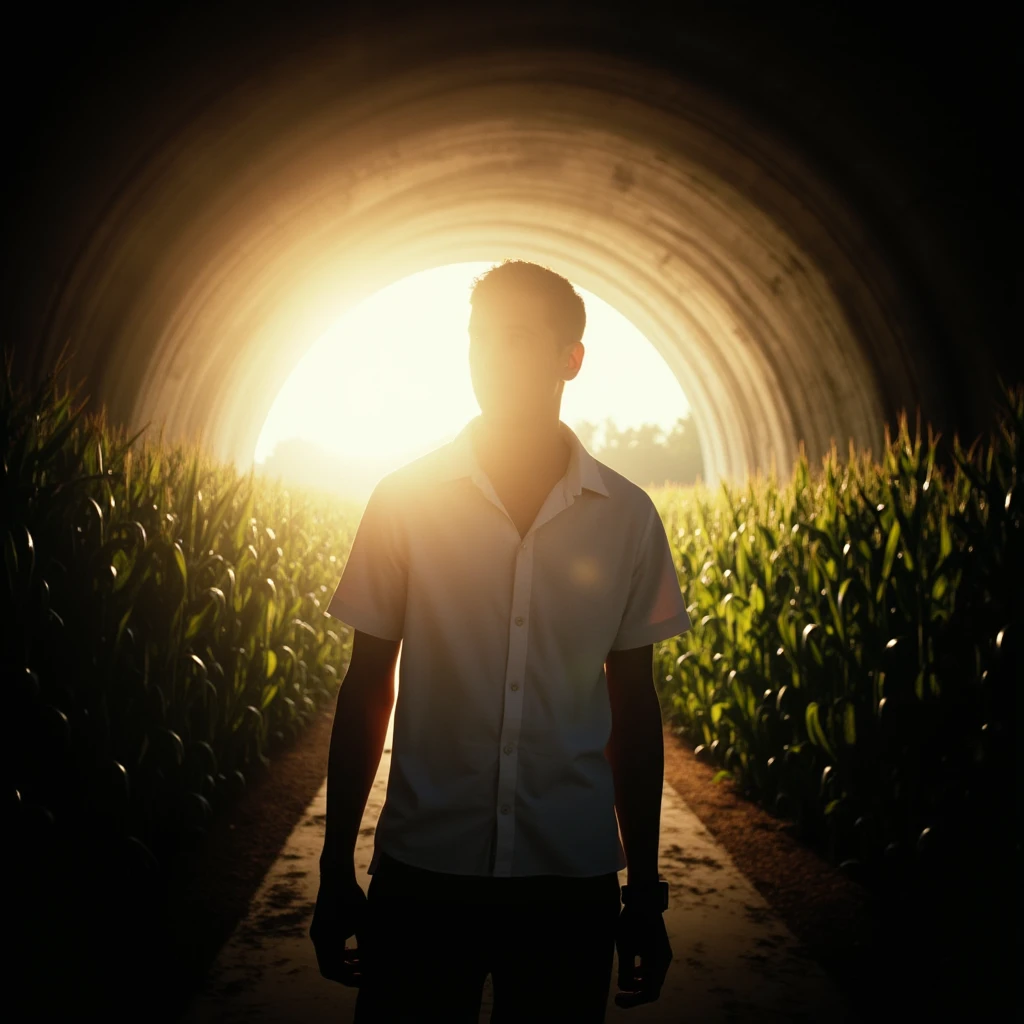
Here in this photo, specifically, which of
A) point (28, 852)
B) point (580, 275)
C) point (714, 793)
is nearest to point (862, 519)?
point (714, 793)

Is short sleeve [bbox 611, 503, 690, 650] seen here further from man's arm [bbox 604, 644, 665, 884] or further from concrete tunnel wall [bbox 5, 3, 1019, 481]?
concrete tunnel wall [bbox 5, 3, 1019, 481]

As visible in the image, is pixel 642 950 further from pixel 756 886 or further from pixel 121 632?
pixel 121 632

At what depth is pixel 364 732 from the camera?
1.88 meters

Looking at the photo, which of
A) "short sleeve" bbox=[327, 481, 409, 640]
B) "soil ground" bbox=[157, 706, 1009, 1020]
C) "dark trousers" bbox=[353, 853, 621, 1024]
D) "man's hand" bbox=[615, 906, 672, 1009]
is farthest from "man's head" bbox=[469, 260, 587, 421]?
"soil ground" bbox=[157, 706, 1009, 1020]

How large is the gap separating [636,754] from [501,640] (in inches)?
16.1

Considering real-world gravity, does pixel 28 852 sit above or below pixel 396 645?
below

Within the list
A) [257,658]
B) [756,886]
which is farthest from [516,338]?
[257,658]

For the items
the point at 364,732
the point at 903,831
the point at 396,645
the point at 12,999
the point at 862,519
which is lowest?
the point at 12,999

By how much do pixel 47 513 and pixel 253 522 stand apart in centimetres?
324

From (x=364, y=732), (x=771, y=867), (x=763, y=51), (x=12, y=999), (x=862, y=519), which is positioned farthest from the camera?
(x=763, y=51)

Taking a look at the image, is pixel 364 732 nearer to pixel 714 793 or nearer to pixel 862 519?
pixel 862 519

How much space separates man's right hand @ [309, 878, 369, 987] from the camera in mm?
1737

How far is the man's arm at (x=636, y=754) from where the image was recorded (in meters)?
1.90

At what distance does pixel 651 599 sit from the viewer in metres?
1.95
